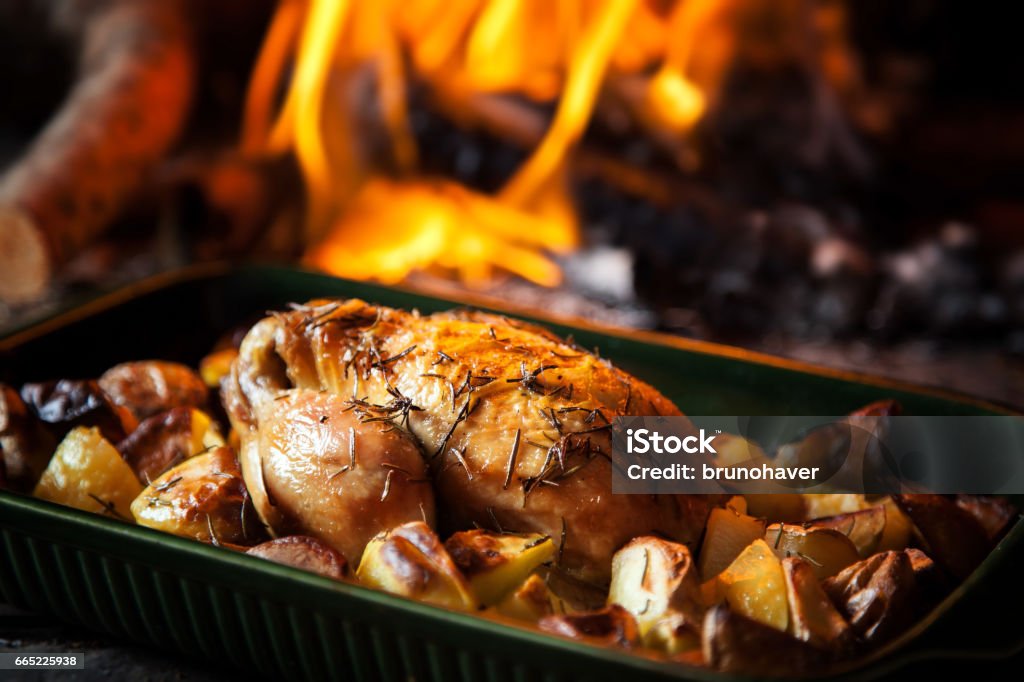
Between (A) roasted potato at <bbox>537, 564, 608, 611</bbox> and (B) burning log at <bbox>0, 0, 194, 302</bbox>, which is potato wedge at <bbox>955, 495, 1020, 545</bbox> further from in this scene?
(B) burning log at <bbox>0, 0, 194, 302</bbox>

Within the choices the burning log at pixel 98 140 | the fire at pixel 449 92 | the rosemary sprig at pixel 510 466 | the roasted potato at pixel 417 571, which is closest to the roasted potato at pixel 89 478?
the roasted potato at pixel 417 571

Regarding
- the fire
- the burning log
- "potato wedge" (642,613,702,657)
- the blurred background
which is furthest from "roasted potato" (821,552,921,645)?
the burning log

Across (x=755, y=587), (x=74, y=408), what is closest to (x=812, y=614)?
(x=755, y=587)

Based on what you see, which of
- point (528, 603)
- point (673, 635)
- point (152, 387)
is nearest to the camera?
point (673, 635)

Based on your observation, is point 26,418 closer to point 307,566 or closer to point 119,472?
point 119,472

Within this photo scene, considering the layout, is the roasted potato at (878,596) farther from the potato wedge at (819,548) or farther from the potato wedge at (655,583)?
the potato wedge at (655,583)

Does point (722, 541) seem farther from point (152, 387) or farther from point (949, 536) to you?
point (152, 387)

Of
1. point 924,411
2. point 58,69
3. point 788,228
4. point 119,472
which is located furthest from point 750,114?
point 58,69

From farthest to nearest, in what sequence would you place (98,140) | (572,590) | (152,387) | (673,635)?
(98,140) < (152,387) < (572,590) < (673,635)
